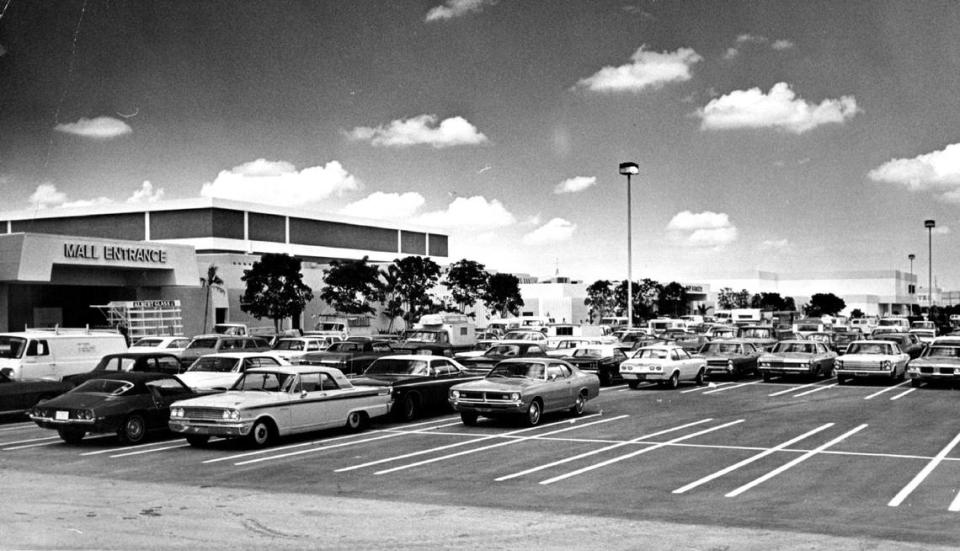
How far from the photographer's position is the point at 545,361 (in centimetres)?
1969

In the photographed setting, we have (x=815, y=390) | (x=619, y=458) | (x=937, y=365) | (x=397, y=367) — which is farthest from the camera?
(x=815, y=390)

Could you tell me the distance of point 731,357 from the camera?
31.7 m

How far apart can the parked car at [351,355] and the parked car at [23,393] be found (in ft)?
25.2

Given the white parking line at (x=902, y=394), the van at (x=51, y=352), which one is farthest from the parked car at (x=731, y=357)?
the van at (x=51, y=352)

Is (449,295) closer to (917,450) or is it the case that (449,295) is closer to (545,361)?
(545,361)

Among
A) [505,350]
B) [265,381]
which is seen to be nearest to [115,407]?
[265,381]

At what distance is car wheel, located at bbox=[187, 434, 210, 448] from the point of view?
623 inches

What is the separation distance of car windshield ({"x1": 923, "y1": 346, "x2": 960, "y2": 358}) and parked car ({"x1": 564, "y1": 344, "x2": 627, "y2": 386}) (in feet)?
30.9

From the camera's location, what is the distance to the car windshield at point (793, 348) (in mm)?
31297

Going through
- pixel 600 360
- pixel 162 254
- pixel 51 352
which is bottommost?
pixel 600 360

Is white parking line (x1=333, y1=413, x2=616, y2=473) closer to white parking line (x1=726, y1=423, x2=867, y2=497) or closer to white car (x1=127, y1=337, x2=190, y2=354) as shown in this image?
white parking line (x1=726, y1=423, x2=867, y2=497)

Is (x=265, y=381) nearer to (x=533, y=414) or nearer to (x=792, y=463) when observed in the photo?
(x=533, y=414)

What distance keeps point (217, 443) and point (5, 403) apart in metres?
6.33

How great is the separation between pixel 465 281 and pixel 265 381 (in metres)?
63.0
